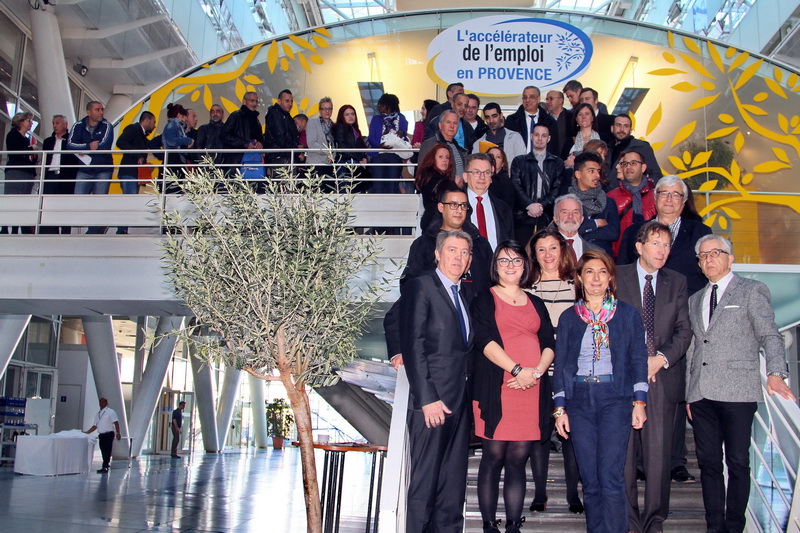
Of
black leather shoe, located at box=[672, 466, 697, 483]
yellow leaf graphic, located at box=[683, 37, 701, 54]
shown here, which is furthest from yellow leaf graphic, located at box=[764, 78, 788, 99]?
black leather shoe, located at box=[672, 466, 697, 483]

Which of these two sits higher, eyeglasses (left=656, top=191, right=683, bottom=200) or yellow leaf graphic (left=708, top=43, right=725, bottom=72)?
yellow leaf graphic (left=708, top=43, right=725, bottom=72)

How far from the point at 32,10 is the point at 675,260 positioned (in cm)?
1534

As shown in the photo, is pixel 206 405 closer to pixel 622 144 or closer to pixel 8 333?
pixel 8 333

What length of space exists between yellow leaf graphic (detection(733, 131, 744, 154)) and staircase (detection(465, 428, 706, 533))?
6.77 metres

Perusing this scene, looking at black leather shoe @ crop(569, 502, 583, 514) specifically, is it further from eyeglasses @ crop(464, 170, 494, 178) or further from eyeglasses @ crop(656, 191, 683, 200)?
eyeglasses @ crop(464, 170, 494, 178)

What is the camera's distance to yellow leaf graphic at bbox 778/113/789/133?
11.0m

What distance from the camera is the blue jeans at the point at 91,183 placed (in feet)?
31.8

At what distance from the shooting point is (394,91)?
12352 mm

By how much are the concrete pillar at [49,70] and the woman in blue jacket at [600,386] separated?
13.2 metres

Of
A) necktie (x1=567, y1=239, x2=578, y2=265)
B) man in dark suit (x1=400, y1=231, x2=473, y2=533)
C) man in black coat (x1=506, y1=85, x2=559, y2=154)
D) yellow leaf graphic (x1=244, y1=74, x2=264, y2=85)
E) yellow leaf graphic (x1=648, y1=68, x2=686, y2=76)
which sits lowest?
man in dark suit (x1=400, y1=231, x2=473, y2=533)

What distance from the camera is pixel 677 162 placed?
36.0 feet

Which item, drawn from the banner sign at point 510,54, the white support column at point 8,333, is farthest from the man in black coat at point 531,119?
the white support column at point 8,333

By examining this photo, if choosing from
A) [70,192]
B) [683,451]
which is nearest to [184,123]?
[70,192]

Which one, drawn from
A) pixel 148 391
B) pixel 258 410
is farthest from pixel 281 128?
pixel 258 410
